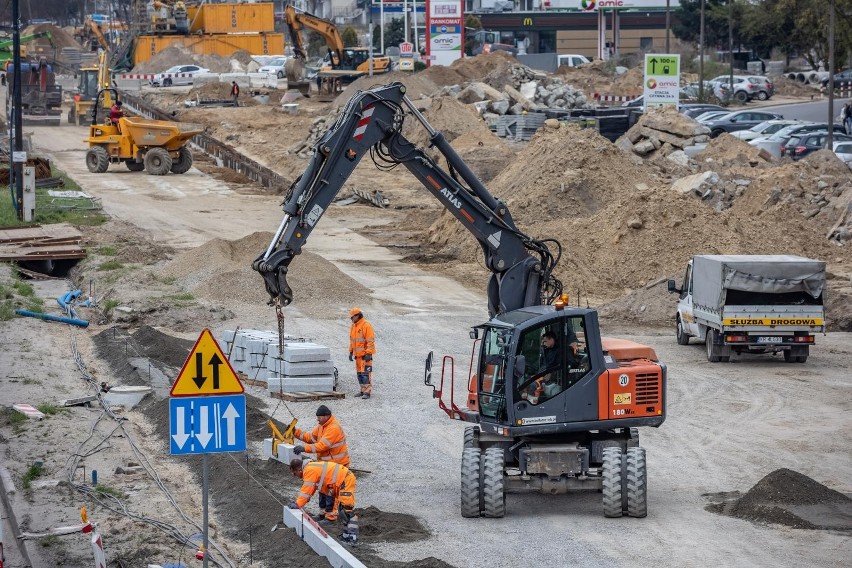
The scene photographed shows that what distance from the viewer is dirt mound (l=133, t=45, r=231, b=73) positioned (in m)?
90.2

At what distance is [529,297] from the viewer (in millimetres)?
19297

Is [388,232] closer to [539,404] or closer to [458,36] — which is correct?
[539,404]

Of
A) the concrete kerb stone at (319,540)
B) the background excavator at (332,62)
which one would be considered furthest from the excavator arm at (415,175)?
the background excavator at (332,62)

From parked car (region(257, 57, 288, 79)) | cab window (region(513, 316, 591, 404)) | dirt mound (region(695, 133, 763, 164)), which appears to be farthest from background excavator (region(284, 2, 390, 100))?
cab window (region(513, 316, 591, 404))

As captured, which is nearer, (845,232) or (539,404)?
(539,404)

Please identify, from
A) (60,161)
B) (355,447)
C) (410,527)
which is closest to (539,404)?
(410,527)

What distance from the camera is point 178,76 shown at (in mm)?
85250

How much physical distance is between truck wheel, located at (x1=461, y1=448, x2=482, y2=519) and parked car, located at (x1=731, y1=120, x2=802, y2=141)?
3979 cm

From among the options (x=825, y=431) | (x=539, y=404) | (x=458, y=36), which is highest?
(x=458, y=36)

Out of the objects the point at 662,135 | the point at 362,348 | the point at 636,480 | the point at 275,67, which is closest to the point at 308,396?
the point at 362,348

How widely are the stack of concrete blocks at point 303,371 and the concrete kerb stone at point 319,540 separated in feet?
23.7

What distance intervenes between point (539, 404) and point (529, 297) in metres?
5.00

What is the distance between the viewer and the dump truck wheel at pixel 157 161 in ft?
168

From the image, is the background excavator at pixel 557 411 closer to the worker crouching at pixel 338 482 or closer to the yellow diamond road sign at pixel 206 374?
the worker crouching at pixel 338 482
